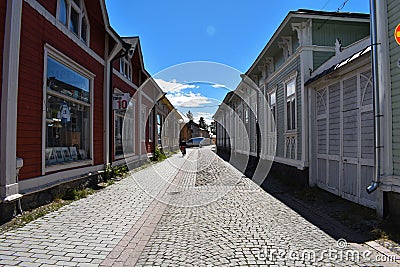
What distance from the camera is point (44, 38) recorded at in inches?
256

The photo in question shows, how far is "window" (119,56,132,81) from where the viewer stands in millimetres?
13416

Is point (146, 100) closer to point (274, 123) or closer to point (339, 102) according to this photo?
point (274, 123)

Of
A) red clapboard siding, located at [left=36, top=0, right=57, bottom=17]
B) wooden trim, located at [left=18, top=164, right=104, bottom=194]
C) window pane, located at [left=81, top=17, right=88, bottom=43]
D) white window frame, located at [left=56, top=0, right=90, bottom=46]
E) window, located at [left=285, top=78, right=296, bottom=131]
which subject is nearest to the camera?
wooden trim, located at [left=18, top=164, right=104, bottom=194]

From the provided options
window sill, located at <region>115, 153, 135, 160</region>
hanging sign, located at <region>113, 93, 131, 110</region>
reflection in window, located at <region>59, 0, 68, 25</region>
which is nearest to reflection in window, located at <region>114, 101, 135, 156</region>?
window sill, located at <region>115, 153, 135, 160</region>

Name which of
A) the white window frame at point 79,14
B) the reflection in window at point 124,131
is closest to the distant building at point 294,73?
the white window frame at point 79,14

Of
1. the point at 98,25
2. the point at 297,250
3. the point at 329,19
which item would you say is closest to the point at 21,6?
the point at 98,25

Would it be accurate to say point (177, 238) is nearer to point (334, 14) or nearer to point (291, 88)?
point (291, 88)

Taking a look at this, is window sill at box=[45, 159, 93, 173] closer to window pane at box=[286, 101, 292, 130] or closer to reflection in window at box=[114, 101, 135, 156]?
reflection in window at box=[114, 101, 135, 156]

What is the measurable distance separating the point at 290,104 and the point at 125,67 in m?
7.88

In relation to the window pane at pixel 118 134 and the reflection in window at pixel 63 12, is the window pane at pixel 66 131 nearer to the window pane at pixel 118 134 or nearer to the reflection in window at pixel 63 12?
the reflection in window at pixel 63 12

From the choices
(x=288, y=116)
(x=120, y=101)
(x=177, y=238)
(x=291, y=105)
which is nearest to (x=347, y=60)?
(x=291, y=105)

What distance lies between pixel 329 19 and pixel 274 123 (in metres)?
5.06

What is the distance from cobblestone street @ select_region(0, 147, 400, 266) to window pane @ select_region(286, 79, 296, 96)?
427cm

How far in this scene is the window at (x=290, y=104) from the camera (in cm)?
1008
